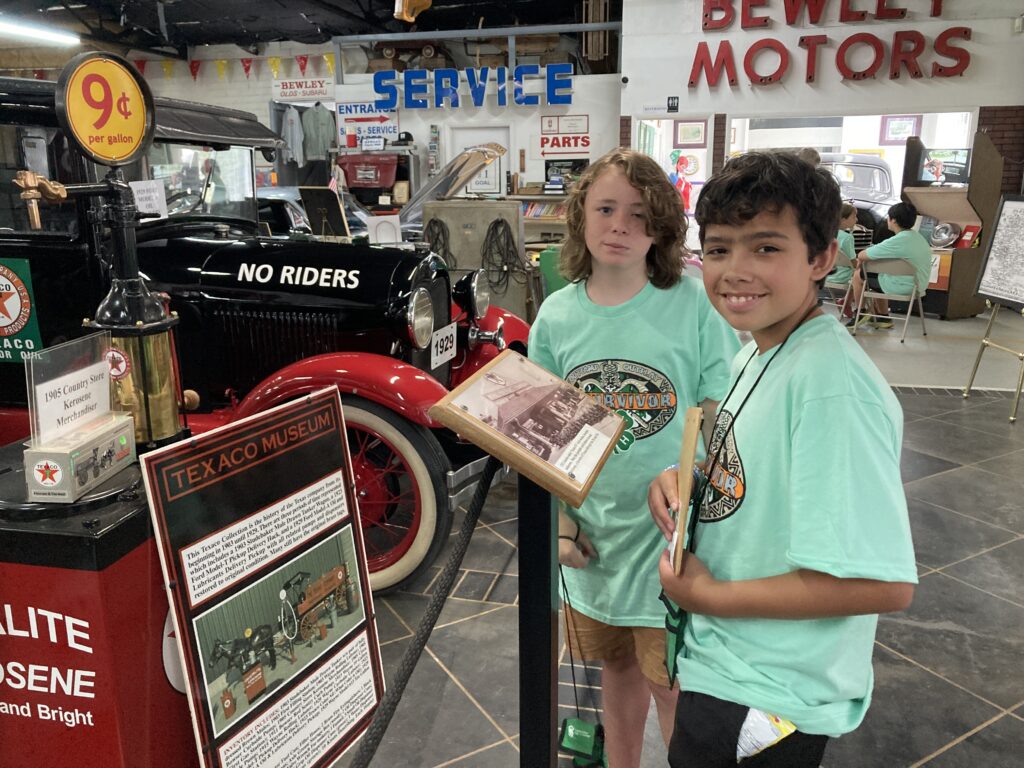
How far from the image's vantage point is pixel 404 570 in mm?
2881

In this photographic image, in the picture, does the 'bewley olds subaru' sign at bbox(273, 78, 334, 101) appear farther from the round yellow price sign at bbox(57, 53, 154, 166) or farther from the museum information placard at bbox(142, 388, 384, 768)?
the museum information placard at bbox(142, 388, 384, 768)

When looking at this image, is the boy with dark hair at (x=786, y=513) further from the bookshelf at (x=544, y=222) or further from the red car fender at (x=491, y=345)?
the bookshelf at (x=544, y=222)

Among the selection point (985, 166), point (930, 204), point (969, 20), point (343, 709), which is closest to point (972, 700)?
point (343, 709)

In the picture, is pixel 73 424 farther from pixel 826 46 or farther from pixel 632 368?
pixel 826 46

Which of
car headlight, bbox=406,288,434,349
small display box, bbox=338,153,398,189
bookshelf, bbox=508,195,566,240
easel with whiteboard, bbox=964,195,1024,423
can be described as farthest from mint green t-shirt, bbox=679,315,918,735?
small display box, bbox=338,153,398,189

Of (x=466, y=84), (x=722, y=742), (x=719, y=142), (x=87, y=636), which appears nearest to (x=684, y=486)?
(x=722, y=742)

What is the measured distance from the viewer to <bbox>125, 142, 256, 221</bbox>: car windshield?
3521 mm

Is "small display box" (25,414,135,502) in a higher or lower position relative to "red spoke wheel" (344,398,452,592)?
higher

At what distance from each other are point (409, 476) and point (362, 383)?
0.41 m

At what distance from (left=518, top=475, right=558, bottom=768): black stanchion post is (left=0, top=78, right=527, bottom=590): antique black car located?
4.40 ft

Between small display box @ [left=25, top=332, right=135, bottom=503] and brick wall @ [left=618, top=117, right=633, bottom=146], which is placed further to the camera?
brick wall @ [left=618, top=117, right=633, bottom=146]

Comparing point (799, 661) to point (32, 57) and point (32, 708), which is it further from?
point (32, 57)

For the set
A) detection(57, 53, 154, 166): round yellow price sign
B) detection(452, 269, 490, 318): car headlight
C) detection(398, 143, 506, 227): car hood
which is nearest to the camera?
detection(57, 53, 154, 166): round yellow price sign

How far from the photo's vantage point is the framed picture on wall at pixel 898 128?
463 inches
